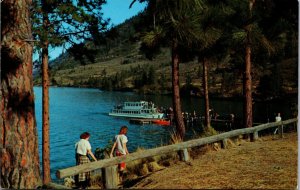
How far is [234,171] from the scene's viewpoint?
1101 cm

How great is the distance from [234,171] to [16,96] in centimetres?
588

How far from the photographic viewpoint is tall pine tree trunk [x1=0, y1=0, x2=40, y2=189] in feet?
26.6

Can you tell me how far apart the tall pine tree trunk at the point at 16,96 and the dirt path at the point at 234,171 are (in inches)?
125

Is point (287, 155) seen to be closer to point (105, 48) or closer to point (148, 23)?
point (105, 48)

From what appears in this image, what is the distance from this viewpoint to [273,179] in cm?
973

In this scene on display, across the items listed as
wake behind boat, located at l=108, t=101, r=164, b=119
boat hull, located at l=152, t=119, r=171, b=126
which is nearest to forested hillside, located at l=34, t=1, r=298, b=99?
wake behind boat, located at l=108, t=101, r=164, b=119

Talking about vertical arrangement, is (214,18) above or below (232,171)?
above

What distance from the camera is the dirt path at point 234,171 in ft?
31.7

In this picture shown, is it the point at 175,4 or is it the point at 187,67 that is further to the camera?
the point at 187,67

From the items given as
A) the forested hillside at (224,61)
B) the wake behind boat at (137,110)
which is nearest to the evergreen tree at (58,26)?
the forested hillside at (224,61)

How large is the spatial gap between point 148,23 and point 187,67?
166426 millimetres

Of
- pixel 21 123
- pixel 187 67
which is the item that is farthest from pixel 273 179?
pixel 187 67

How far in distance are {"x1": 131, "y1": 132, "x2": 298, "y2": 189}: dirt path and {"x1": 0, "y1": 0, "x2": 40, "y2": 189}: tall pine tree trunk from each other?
10.4 feet

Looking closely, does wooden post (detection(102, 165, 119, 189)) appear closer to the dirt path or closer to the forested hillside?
the dirt path
